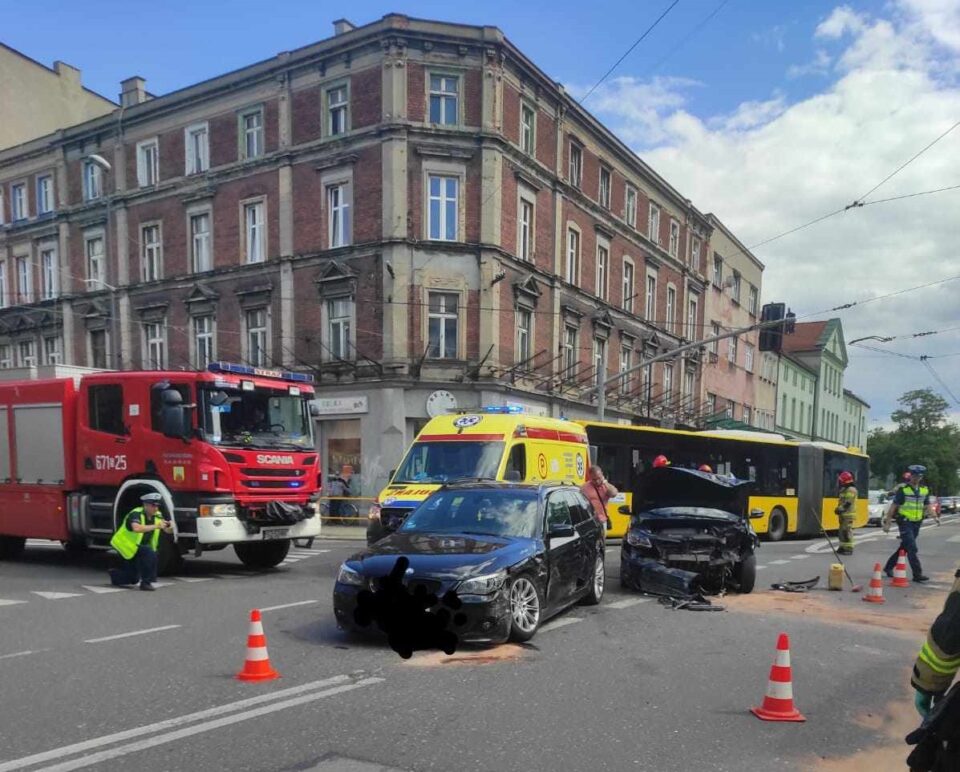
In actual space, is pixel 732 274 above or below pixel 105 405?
above

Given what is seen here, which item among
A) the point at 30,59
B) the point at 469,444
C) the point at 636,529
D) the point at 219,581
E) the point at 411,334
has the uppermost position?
the point at 30,59

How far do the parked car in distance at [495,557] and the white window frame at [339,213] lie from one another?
59.4 ft

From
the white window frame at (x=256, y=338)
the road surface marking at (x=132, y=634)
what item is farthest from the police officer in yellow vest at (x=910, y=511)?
the white window frame at (x=256, y=338)

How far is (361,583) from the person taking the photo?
6.74m

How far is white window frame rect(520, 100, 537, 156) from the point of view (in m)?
26.6

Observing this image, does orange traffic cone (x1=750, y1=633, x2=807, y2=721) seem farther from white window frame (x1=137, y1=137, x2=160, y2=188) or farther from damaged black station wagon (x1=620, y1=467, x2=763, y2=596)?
white window frame (x1=137, y1=137, x2=160, y2=188)

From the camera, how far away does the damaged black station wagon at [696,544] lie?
32.5 feet

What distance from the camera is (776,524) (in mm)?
21625

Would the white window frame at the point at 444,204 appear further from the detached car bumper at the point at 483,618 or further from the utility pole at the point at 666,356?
the detached car bumper at the point at 483,618

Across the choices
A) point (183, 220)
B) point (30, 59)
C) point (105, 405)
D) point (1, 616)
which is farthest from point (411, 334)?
point (30, 59)

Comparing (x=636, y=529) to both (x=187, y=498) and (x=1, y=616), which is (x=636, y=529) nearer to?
(x=187, y=498)

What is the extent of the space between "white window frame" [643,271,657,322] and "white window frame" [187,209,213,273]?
20595 millimetres

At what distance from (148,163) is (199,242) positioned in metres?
4.42

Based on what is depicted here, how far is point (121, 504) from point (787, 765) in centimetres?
989
